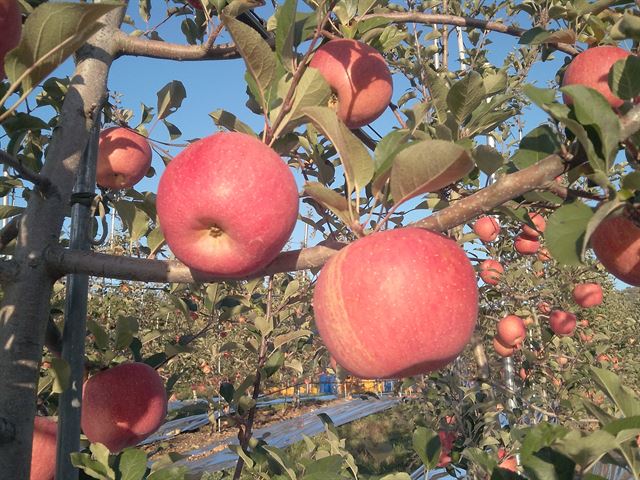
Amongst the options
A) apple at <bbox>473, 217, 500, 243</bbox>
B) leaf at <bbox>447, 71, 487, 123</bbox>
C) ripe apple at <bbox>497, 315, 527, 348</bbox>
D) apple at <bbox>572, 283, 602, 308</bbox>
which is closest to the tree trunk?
leaf at <bbox>447, 71, 487, 123</bbox>

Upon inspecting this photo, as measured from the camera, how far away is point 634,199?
0.73 metres

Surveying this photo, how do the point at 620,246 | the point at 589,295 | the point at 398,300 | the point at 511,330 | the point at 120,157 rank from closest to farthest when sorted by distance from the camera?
the point at 398,300 → the point at 620,246 → the point at 120,157 → the point at 511,330 → the point at 589,295

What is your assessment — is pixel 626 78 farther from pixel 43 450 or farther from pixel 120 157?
pixel 43 450

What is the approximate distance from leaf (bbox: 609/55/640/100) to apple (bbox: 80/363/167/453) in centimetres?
144

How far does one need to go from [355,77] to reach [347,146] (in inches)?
20.0

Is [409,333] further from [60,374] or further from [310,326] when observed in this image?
[310,326]

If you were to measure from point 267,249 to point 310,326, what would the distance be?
8.86 ft

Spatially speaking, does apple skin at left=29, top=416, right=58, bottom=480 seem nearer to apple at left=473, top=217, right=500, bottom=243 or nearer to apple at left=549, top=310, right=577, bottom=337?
apple at left=473, top=217, right=500, bottom=243

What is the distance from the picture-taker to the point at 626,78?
0.86 m

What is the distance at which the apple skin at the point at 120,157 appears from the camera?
178 centimetres

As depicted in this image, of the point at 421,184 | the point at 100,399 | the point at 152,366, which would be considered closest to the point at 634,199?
the point at 421,184

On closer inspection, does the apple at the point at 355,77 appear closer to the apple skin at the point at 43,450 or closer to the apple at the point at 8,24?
the apple at the point at 8,24

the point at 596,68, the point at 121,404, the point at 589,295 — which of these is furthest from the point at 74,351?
the point at 589,295

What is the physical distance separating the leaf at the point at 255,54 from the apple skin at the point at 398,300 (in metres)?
0.38
